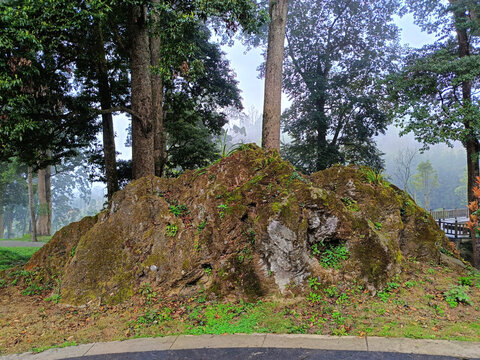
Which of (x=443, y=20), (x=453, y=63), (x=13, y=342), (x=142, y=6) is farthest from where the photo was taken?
(x=443, y=20)

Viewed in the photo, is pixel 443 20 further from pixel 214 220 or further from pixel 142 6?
pixel 214 220

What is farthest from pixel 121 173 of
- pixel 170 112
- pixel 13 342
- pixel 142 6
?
pixel 13 342

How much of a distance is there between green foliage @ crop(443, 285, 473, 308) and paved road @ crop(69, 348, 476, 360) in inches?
60.8

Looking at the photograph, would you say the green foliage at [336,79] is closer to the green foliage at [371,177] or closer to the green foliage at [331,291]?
the green foliage at [371,177]

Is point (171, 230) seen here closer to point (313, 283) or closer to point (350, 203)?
point (313, 283)

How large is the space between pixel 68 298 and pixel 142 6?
6801mm

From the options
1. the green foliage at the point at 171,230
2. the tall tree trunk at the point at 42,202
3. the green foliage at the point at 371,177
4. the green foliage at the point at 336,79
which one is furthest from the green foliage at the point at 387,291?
the tall tree trunk at the point at 42,202

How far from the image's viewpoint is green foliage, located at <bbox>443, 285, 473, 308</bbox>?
170 inches

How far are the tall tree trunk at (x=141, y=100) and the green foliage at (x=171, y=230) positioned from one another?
2.42 meters

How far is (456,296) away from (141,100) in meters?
7.81

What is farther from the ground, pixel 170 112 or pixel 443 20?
pixel 443 20

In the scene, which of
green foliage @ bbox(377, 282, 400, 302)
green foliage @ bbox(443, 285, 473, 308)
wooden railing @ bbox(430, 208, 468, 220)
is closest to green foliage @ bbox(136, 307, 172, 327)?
green foliage @ bbox(377, 282, 400, 302)

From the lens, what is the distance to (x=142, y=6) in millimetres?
7152

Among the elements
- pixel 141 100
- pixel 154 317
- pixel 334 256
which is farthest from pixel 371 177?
pixel 141 100
